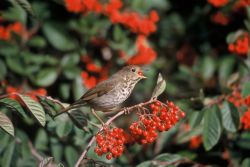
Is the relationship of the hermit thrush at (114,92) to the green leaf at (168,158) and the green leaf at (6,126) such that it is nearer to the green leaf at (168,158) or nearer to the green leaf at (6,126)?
the green leaf at (168,158)

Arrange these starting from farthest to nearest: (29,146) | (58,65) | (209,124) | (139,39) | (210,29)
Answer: (210,29)
(139,39)
(58,65)
(29,146)
(209,124)

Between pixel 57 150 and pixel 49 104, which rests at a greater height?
pixel 49 104

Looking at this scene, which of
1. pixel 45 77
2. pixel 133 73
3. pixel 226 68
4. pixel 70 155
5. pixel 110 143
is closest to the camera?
pixel 110 143

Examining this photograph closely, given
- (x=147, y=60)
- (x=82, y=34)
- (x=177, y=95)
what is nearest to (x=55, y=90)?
(x=82, y=34)

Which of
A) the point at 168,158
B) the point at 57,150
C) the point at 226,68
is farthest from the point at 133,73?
the point at 226,68

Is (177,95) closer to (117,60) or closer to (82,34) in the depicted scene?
(117,60)

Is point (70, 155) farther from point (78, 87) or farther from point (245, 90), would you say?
point (245, 90)
